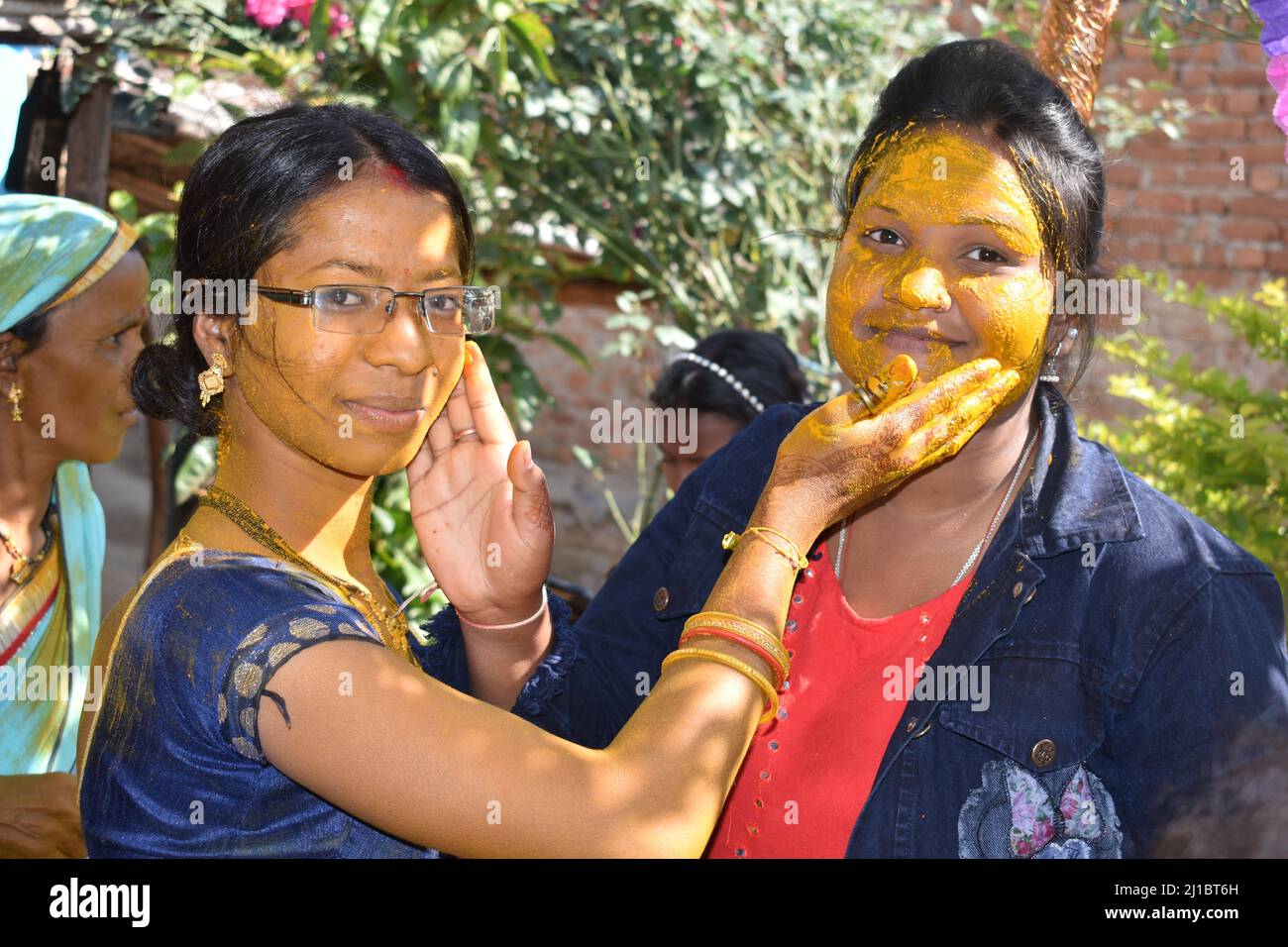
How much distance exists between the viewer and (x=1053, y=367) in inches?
87.0

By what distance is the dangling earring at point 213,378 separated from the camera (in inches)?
74.7

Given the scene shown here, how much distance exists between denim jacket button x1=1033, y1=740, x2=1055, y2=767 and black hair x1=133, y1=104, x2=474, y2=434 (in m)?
1.08

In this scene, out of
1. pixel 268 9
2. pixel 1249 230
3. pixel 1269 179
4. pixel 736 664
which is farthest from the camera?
pixel 1249 230

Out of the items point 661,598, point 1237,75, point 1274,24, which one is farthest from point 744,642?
point 1237,75

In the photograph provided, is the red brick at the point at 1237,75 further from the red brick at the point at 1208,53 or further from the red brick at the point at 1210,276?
the red brick at the point at 1210,276

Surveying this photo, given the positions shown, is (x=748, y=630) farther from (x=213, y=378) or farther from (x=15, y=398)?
(x=15, y=398)

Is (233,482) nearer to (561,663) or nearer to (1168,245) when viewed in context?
(561,663)

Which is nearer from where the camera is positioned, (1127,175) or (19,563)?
(19,563)

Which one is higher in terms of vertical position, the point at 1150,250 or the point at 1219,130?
the point at 1219,130

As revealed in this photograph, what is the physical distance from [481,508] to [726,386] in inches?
83.8

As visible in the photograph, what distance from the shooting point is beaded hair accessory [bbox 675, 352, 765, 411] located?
4.10 metres

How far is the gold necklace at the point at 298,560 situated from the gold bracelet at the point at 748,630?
431 mm

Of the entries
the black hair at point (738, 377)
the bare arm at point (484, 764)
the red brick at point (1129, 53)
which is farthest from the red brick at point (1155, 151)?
the bare arm at point (484, 764)

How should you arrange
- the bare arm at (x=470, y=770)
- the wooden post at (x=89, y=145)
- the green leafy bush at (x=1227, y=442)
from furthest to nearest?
the wooden post at (x=89, y=145) < the green leafy bush at (x=1227, y=442) < the bare arm at (x=470, y=770)
